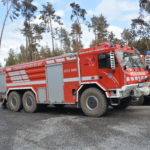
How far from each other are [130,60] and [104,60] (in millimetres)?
1107

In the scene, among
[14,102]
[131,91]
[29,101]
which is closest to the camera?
[131,91]

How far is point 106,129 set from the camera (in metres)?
5.30

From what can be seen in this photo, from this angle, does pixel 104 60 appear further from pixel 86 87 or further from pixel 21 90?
pixel 21 90

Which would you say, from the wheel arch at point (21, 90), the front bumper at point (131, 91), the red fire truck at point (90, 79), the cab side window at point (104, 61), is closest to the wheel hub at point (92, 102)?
the red fire truck at point (90, 79)

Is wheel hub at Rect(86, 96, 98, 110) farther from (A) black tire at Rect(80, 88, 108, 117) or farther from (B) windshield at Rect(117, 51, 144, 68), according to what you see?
(B) windshield at Rect(117, 51, 144, 68)

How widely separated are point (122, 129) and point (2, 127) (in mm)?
3902

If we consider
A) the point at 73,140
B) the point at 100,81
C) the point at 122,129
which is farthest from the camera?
the point at 100,81

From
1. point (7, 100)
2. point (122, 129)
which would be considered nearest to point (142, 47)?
point (7, 100)

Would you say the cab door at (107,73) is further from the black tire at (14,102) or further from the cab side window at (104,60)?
the black tire at (14,102)

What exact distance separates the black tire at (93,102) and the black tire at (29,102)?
8.98 ft

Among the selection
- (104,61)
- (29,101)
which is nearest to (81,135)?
(104,61)

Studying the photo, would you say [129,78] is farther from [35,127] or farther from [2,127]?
[2,127]

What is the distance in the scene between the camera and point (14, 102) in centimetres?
980

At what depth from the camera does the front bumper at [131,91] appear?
631 cm
